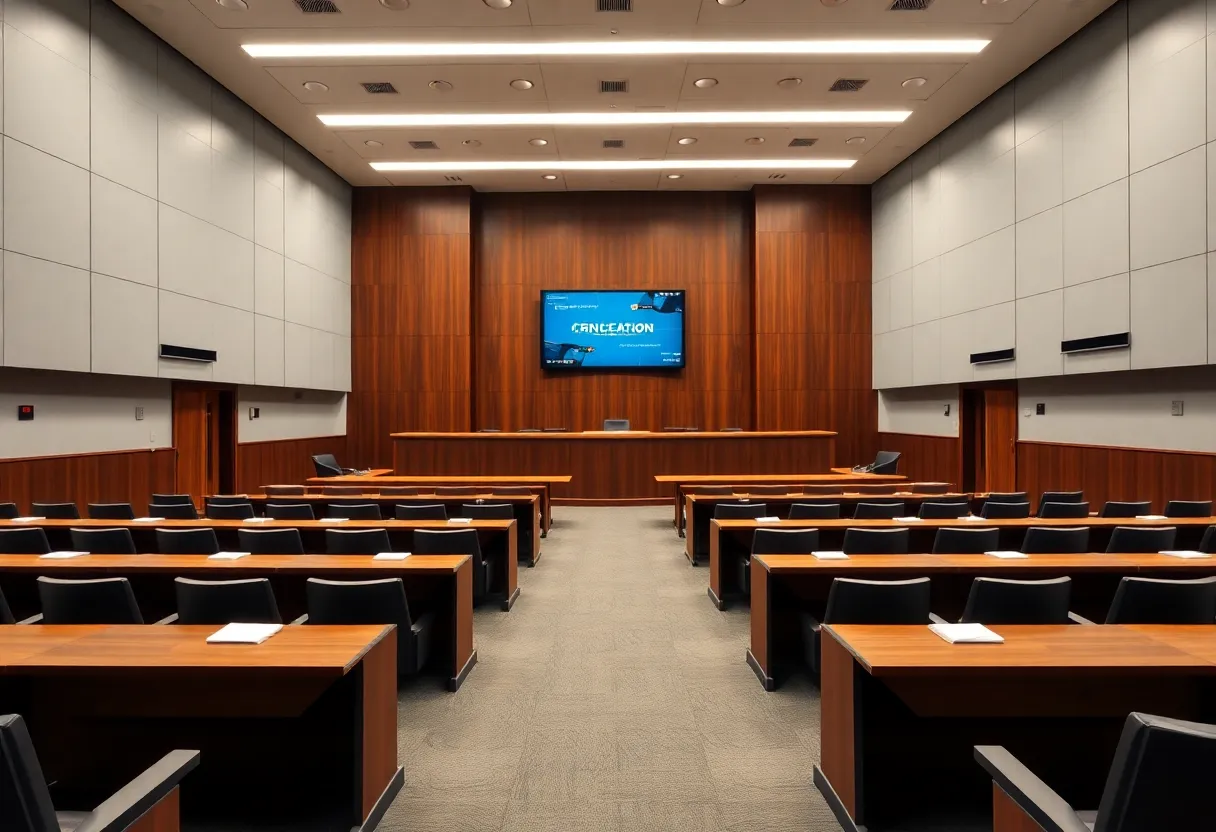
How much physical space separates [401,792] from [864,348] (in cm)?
1138

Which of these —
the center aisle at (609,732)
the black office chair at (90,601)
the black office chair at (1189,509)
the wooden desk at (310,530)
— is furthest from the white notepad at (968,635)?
the black office chair at (1189,509)

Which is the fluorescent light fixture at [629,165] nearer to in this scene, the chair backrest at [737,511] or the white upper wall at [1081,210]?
the white upper wall at [1081,210]

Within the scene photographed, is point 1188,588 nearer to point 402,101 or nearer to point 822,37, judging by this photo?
point 822,37

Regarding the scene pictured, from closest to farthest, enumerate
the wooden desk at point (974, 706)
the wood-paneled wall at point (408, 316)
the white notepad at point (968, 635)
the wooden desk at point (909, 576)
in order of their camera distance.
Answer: the wooden desk at point (974, 706)
the white notepad at point (968, 635)
the wooden desk at point (909, 576)
the wood-paneled wall at point (408, 316)

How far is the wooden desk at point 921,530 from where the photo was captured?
168 inches

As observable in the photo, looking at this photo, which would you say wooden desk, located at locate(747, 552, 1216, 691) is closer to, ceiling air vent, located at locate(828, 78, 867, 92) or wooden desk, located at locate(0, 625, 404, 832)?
wooden desk, located at locate(0, 625, 404, 832)

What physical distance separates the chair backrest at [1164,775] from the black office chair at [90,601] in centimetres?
318

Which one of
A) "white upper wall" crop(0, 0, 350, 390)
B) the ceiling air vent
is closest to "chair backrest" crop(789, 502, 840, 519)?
the ceiling air vent

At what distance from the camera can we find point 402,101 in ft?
28.6

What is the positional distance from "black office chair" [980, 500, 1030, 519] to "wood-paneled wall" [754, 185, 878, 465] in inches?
254

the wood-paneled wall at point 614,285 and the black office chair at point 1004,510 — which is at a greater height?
the wood-paneled wall at point 614,285

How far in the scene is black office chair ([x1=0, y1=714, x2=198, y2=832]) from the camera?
3.61ft

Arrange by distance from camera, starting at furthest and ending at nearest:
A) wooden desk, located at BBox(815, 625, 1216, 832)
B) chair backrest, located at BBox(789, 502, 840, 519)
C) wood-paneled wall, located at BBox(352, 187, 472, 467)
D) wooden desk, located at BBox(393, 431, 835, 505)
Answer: wood-paneled wall, located at BBox(352, 187, 472, 467), wooden desk, located at BBox(393, 431, 835, 505), chair backrest, located at BBox(789, 502, 840, 519), wooden desk, located at BBox(815, 625, 1216, 832)

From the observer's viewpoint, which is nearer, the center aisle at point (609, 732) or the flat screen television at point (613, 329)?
the center aisle at point (609, 732)
